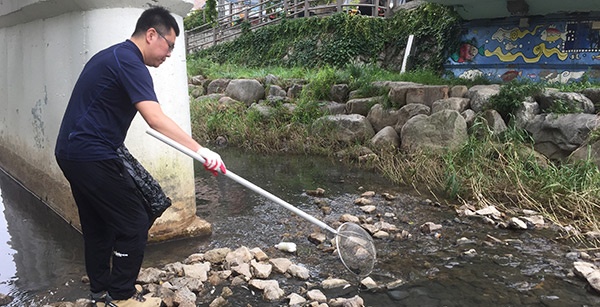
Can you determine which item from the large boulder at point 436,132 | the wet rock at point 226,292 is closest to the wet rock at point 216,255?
the wet rock at point 226,292

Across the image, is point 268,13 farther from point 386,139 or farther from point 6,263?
point 6,263

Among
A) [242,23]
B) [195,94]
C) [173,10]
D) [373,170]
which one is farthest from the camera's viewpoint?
[242,23]

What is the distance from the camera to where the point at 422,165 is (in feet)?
21.3

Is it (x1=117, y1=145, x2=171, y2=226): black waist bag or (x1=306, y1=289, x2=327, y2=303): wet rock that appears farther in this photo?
(x1=306, y1=289, x2=327, y2=303): wet rock

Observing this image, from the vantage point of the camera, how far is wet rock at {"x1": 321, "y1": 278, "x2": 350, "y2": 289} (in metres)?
3.43

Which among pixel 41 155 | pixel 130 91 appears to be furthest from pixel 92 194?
pixel 41 155

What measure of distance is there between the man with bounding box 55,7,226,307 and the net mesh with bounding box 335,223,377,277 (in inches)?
52.4

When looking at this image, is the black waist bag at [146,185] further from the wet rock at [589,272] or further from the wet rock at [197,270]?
the wet rock at [589,272]

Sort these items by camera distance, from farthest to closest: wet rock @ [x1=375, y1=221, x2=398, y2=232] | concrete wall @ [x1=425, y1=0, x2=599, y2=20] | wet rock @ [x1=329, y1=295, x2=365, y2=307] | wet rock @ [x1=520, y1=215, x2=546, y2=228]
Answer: concrete wall @ [x1=425, y1=0, x2=599, y2=20]
wet rock @ [x1=520, y1=215, x2=546, y2=228]
wet rock @ [x1=375, y1=221, x2=398, y2=232]
wet rock @ [x1=329, y1=295, x2=365, y2=307]

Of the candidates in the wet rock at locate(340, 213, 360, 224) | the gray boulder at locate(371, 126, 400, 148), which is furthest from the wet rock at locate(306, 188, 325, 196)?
the gray boulder at locate(371, 126, 400, 148)

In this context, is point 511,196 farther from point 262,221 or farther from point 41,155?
point 41,155

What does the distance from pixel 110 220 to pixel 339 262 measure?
1971 mm

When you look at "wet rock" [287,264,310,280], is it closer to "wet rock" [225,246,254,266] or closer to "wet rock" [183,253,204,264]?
"wet rock" [225,246,254,266]

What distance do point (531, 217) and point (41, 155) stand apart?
5.44 meters
